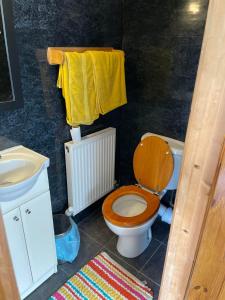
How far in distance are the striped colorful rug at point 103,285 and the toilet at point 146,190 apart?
178mm

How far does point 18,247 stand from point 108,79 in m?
1.29

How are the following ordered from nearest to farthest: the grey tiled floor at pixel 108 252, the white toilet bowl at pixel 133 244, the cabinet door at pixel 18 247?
the cabinet door at pixel 18 247
the grey tiled floor at pixel 108 252
the white toilet bowl at pixel 133 244

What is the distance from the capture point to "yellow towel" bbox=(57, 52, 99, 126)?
4.67 feet

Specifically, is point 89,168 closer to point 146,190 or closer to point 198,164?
point 146,190

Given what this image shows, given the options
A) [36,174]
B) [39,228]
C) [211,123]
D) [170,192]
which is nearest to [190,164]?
[211,123]

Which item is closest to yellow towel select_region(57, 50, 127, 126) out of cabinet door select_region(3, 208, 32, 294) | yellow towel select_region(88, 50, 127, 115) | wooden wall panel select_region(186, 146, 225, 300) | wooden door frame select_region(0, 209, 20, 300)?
yellow towel select_region(88, 50, 127, 115)

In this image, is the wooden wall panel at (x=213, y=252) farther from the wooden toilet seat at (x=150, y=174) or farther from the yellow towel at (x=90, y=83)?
the yellow towel at (x=90, y=83)

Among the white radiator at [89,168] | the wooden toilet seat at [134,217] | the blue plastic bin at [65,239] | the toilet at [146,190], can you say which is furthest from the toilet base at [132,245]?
the white radiator at [89,168]

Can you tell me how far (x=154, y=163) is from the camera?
5.75 feet

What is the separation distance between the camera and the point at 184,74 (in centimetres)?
166

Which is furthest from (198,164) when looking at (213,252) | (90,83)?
(90,83)

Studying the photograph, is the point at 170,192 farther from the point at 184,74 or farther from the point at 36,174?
the point at 36,174

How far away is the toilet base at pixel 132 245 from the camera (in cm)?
169

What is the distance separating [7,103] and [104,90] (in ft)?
2.32
